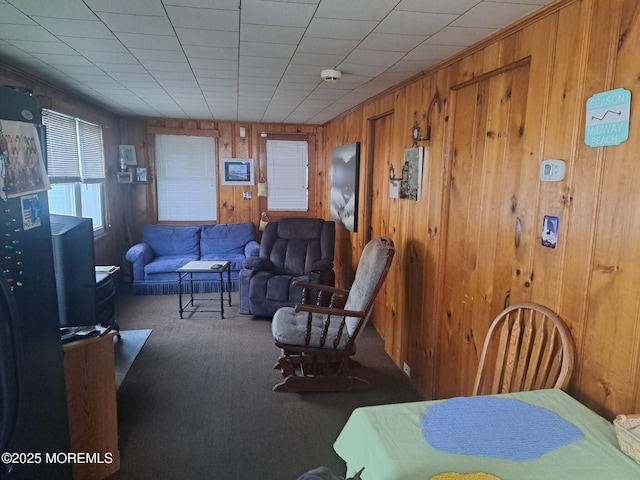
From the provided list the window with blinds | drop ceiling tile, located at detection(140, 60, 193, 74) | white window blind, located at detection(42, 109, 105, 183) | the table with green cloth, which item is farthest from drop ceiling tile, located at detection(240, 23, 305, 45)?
white window blind, located at detection(42, 109, 105, 183)

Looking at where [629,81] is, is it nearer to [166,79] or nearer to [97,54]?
[97,54]

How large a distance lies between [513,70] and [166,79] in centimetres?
250

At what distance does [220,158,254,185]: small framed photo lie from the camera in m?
6.02

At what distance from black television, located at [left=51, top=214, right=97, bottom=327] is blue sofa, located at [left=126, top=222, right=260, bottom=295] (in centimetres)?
307

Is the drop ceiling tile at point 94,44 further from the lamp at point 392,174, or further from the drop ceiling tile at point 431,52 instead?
the lamp at point 392,174

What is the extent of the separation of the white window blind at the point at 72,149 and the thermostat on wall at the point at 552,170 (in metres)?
3.77

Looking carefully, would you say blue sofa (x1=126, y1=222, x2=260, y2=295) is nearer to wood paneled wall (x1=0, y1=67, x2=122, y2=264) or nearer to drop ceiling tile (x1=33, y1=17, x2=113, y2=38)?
wood paneled wall (x1=0, y1=67, x2=122, y2=264)

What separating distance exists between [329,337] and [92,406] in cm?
147

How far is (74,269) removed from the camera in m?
1.90

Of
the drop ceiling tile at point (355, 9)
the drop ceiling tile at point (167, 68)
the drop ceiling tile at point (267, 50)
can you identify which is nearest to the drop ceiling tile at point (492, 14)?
the drop ceiling tile at point (355, 9)

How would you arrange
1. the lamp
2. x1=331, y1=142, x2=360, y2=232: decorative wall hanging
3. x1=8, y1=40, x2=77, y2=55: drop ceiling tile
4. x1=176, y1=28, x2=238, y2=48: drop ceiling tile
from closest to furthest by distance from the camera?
x1=176, y1=28, x2=238, y2=48: drop ceiling tile → x1=8, y1=40, x2=77, y2=55: drop ceiling tile → the lamp → x1=331, y1=142, x2=360, y2=232: decorative wall hanging

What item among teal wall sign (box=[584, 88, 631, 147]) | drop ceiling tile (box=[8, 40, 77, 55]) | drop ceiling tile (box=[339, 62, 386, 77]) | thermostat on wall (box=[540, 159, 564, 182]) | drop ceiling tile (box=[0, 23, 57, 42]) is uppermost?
drop ceiling tile (box=[339, 62, 386, 77])

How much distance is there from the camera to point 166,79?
126 inches

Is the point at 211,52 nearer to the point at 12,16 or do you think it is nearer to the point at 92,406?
the point at 12,16
